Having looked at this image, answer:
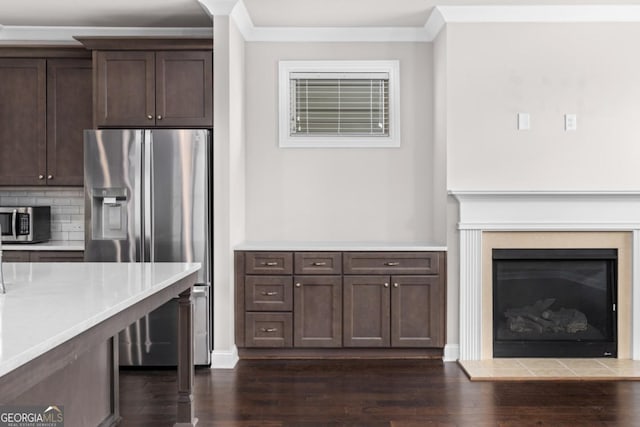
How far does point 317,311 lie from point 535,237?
69.1 inches

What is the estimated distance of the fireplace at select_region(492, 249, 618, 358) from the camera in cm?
446

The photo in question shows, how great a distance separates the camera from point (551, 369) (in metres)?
4.15

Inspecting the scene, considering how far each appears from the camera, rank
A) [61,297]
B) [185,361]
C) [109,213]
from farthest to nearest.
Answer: [109,213] → [185,361] → [61,297]

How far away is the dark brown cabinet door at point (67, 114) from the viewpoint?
4664 millimetres

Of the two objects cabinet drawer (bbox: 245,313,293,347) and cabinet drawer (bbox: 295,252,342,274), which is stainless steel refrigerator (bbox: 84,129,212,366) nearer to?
cabinet drawer (bbox: 245,313,293,347)

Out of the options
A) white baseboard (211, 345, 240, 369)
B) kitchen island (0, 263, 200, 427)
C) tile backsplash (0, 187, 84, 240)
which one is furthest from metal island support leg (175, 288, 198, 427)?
tile backsplash (0, 187, 84, 240)

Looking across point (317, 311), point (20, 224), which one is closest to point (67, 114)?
point (20, 224)

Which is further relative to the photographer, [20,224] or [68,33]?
[68,33]

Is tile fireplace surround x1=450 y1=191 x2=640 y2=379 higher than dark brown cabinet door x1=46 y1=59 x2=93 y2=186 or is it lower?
lower

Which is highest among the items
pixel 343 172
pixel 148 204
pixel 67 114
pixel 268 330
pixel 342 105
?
pixel 342 105

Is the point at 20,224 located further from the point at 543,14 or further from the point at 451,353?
the point at 543,14

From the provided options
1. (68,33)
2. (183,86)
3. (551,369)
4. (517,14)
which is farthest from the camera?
(68,33)

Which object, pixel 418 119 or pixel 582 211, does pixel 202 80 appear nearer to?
pixel 418 119

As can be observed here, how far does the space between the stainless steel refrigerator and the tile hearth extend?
86.5 inches
